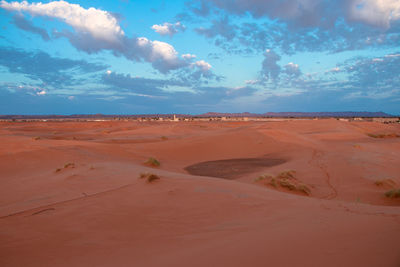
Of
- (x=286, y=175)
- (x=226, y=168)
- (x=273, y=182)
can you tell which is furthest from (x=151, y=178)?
(x=226, y=168)

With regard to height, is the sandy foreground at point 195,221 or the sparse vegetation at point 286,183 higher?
the sandy foreground at point 195,221

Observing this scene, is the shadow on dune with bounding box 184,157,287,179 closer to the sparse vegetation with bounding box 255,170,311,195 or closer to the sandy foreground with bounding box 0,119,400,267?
the sparse vegetation with bounding box 255,170,311,195

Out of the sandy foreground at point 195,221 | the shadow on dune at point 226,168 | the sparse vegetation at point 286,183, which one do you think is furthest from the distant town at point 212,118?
the sandy foreground at point 195,221

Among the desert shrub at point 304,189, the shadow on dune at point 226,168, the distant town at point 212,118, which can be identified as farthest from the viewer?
the distant town at point 212,118

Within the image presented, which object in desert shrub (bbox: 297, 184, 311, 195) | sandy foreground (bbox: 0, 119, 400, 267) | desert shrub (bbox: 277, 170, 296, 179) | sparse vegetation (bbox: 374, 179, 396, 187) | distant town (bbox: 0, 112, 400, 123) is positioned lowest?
desert shrub (bbox: 297, 184, 311, 195)

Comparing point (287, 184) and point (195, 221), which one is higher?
point (195, 221)

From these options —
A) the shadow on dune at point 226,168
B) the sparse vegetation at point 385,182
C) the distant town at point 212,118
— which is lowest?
the shadow on dune at point 226,168

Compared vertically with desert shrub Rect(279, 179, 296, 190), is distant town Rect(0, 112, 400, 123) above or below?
above

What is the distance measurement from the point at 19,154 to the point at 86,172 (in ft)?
22.5

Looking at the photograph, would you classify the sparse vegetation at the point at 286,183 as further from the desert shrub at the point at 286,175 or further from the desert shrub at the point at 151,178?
the desert shrub at the point at 151,178

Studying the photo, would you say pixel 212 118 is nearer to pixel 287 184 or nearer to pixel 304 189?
pixel 287 184

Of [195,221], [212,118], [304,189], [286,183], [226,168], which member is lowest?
[226,168]

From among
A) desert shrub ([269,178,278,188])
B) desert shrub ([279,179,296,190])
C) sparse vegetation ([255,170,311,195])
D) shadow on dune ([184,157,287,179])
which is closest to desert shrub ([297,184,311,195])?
sparse vegetation ([255,170,311,195])

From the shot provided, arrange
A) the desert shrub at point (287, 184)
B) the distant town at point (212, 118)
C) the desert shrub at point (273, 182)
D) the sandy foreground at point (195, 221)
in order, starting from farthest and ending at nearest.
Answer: the distant town at point (212, 118) < the desert shrub at point (273, 182) < the desert shrub at point (287, 184) < the sandy foreground at point (195, 221)
